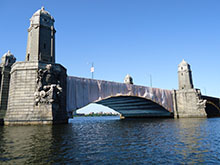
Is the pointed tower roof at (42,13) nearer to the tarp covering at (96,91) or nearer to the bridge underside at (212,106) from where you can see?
Result: the tarp covering at (96,91)

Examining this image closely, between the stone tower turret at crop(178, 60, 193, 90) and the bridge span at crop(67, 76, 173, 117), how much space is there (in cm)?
625

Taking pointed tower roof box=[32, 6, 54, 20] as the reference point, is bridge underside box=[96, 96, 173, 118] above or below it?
below

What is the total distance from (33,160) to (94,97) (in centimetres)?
3727

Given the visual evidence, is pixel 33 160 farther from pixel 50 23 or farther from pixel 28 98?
pixel 50 23

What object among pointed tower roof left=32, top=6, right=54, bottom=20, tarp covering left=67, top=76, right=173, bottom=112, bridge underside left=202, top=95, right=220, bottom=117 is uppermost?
pointed tower roof left=32, top=6, right=54, bottom=20

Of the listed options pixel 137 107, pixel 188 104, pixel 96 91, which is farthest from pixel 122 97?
pixel 188 104

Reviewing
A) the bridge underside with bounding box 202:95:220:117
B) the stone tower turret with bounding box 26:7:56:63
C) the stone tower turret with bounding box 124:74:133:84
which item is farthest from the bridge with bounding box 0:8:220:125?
the bridge underside with bounding box 202:95:220:117

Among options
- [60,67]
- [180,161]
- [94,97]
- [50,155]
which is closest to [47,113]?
[60,67]

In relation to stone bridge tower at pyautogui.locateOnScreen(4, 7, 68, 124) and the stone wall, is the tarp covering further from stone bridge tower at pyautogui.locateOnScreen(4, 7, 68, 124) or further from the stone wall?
the stone wall

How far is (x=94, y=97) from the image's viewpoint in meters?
46.3

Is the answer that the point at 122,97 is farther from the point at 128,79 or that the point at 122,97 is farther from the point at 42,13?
the point at 42,13

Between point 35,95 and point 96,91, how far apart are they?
19.1m

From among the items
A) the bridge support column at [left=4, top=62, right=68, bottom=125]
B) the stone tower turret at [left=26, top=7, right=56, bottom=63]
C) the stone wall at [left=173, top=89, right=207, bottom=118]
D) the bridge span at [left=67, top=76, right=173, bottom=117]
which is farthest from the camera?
the stone wall at [left=173, top=89, right=207, bottom=118]

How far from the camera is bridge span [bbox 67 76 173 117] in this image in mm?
42156
